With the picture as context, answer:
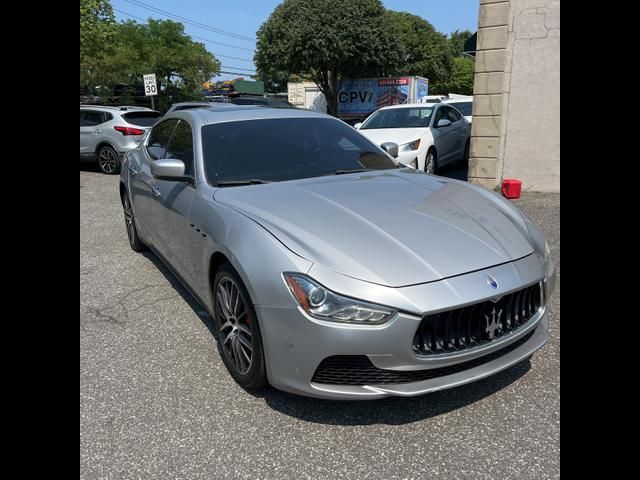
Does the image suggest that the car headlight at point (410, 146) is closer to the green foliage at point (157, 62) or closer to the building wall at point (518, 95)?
the building wall at point (518, 95)

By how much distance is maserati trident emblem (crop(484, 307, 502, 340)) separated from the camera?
2.34 meters

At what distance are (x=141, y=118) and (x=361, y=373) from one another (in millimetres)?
11484

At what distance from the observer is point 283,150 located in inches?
143

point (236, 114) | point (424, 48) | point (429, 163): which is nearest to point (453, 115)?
point (429, 163)

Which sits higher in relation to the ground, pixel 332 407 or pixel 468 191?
pixel 468 191

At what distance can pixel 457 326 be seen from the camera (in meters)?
2.26

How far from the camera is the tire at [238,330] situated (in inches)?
99.9

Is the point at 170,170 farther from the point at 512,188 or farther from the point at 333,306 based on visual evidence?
the point at 512,188
